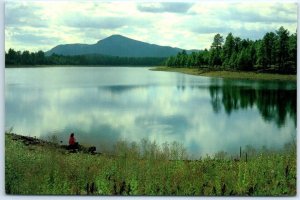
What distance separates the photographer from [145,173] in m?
6.46

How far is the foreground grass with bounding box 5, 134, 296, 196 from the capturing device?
251 inches

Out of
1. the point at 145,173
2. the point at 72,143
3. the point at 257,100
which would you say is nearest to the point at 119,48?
the point at 72,143

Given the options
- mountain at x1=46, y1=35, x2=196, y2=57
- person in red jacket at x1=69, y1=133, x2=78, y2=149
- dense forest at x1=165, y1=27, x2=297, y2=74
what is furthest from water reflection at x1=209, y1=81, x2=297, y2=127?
person in red jacket at x1=69, y1=133, x2=78, y2=149

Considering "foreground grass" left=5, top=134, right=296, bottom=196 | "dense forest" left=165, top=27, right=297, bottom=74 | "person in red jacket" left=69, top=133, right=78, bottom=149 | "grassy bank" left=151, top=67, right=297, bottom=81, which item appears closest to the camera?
"foreground grass" left=5, top=134, right=296, bottom=196

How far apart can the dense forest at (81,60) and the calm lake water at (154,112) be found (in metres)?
0.10

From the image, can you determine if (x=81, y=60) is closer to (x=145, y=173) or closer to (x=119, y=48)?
(x=119, y=48)

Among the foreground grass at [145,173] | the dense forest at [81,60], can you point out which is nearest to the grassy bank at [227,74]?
the dense forest at [81,60]

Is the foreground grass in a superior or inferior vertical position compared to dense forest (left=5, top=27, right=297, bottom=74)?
inferior

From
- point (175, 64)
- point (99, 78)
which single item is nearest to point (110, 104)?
point (99, 78)

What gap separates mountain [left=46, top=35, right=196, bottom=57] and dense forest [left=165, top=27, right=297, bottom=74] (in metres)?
0.15

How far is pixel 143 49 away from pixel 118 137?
3.38ft

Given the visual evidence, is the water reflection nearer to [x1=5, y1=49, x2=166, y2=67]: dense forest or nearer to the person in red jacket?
[x1=5, y1=49, x2=166, y2=67]: dense forest

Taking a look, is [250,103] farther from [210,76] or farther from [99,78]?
[99,78]

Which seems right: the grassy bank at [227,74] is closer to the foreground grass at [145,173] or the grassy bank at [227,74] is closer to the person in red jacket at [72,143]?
the foreground grass at [145,173]
